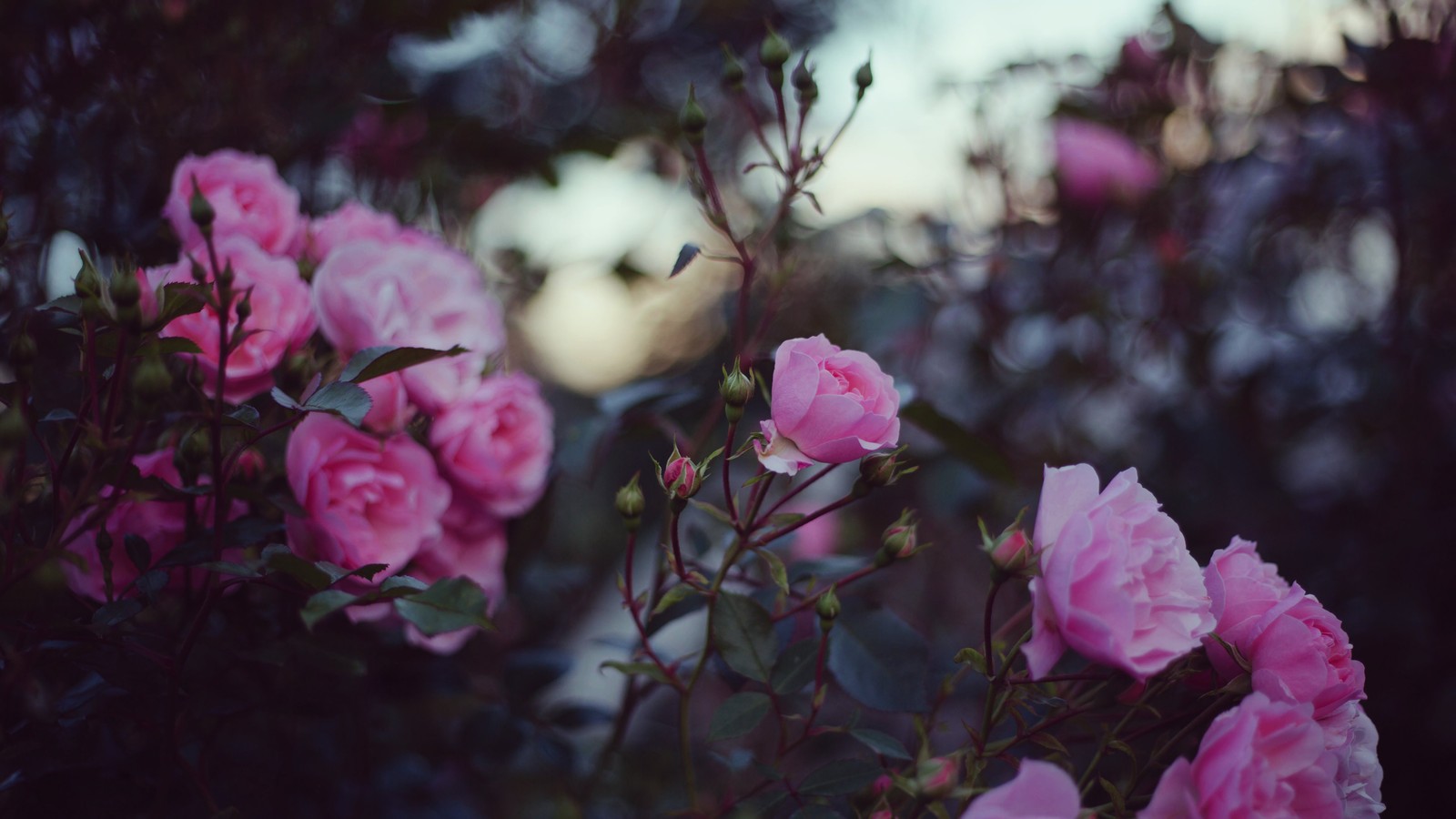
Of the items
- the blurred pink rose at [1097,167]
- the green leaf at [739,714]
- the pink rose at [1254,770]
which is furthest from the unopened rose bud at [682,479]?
the blurred pink rose at [1097,167]

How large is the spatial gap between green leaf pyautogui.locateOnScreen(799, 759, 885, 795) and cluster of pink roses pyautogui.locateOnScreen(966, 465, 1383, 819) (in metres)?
0.11

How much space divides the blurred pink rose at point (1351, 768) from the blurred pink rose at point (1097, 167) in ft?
2.72

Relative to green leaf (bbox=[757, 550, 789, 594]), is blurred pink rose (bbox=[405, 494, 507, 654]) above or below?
below

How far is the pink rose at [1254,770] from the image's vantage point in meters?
0.36

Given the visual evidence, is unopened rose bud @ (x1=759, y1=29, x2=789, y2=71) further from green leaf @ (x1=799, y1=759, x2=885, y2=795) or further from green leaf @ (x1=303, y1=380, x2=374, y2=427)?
green leaf @ (x1=799, y1=759, x2=885, y2=795)

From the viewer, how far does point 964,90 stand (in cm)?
110

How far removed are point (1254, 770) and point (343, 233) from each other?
0.62 m

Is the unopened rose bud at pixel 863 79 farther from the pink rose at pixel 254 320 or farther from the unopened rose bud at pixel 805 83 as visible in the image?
the pink rose at pixel 254 320

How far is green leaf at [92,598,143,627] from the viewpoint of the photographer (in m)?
0.40

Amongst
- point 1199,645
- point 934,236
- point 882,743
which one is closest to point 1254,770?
point 1199,645

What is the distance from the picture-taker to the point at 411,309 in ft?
1.84

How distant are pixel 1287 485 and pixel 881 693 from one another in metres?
0.87

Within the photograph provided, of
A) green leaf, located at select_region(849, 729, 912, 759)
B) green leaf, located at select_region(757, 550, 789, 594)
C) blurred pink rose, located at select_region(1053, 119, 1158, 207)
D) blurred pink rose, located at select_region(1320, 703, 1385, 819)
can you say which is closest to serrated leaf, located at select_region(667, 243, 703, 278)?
green leaf, located at select_region(757, 550, 789, 594)

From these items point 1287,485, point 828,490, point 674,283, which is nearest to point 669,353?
point 674,283
